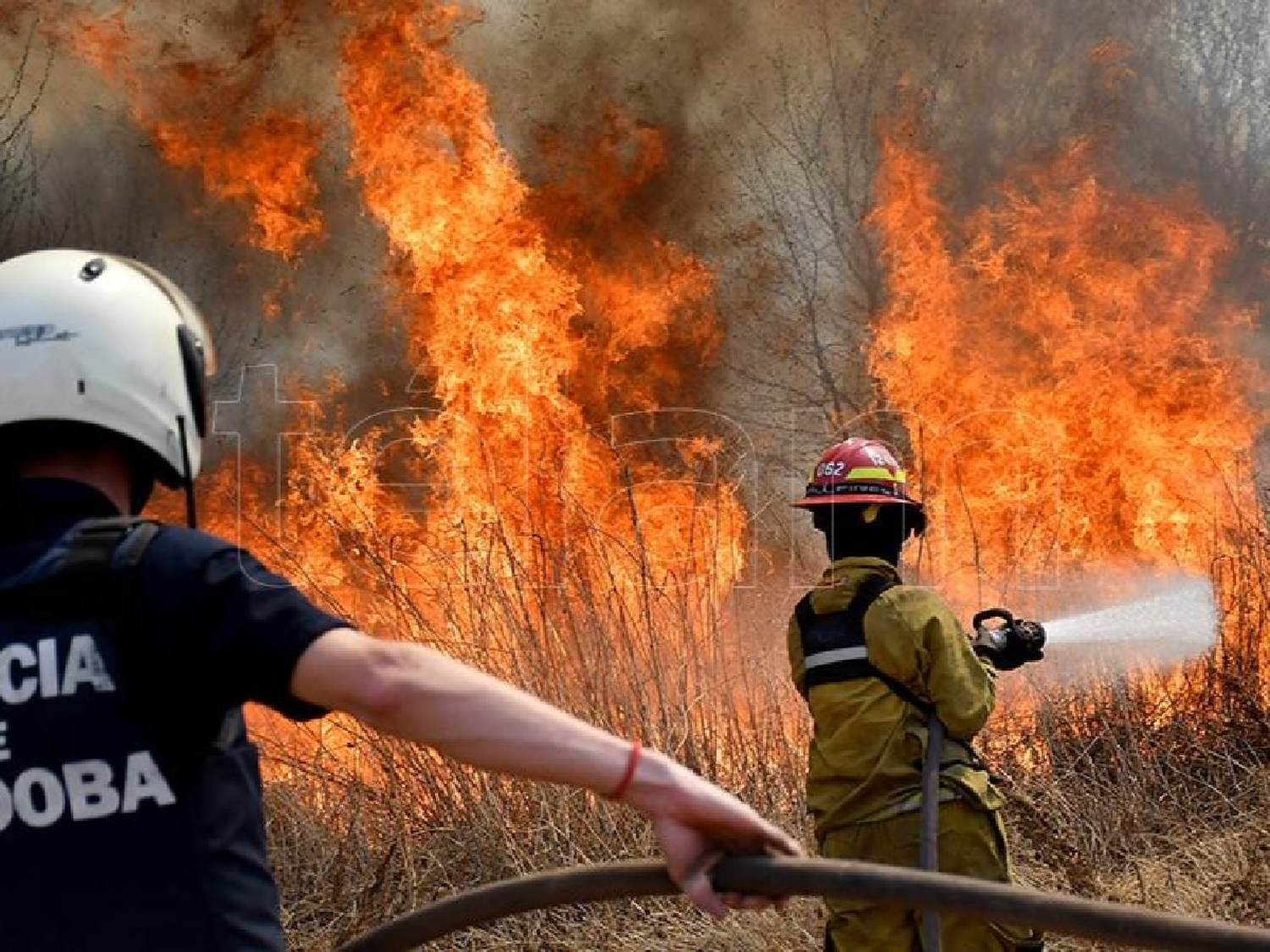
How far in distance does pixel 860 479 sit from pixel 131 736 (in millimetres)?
3191

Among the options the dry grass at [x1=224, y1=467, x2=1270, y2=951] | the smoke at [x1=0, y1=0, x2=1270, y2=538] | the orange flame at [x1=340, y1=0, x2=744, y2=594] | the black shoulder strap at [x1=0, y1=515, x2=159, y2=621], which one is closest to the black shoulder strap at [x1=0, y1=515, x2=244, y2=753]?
the black shoulder strap at [x1=0, y1=515, x2=159, y2=621]

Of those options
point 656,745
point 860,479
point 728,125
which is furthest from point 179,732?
point 728,125

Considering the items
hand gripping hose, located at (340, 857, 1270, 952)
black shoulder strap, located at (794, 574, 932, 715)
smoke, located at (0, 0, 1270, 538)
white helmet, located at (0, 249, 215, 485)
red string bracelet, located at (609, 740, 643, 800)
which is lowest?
hand gripping hose, located at (340, 857, 1270, 952)

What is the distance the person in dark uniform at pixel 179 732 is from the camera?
170 centimetres

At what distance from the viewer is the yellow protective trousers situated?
4.23m

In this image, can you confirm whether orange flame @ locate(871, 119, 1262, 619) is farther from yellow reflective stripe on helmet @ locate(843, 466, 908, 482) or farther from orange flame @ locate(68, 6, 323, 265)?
orange flame @ locate(68, 6, 323, 265)

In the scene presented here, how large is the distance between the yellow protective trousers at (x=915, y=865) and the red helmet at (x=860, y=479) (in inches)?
33.0

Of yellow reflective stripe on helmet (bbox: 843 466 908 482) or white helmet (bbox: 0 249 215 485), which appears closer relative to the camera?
white helmet (bbox: 0 249 215 485)

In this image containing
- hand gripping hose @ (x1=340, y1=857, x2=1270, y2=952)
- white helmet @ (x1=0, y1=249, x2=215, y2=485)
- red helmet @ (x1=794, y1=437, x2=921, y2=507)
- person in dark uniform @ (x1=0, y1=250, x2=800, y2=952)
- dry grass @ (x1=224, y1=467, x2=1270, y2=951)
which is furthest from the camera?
dry grass @ (x1=224, y1=467, x2=1270, y2=951)

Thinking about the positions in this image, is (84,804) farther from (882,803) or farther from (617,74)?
(617,74)

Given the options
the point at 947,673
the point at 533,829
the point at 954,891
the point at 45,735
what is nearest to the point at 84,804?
the point at 45,735

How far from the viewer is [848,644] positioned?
14.7 feet

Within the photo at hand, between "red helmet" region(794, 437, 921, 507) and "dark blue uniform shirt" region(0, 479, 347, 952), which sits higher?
"red helmet" region(794, 437, 921, 507)

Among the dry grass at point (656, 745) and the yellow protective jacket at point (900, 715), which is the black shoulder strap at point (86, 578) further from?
the dry grass at point (656, 745)
